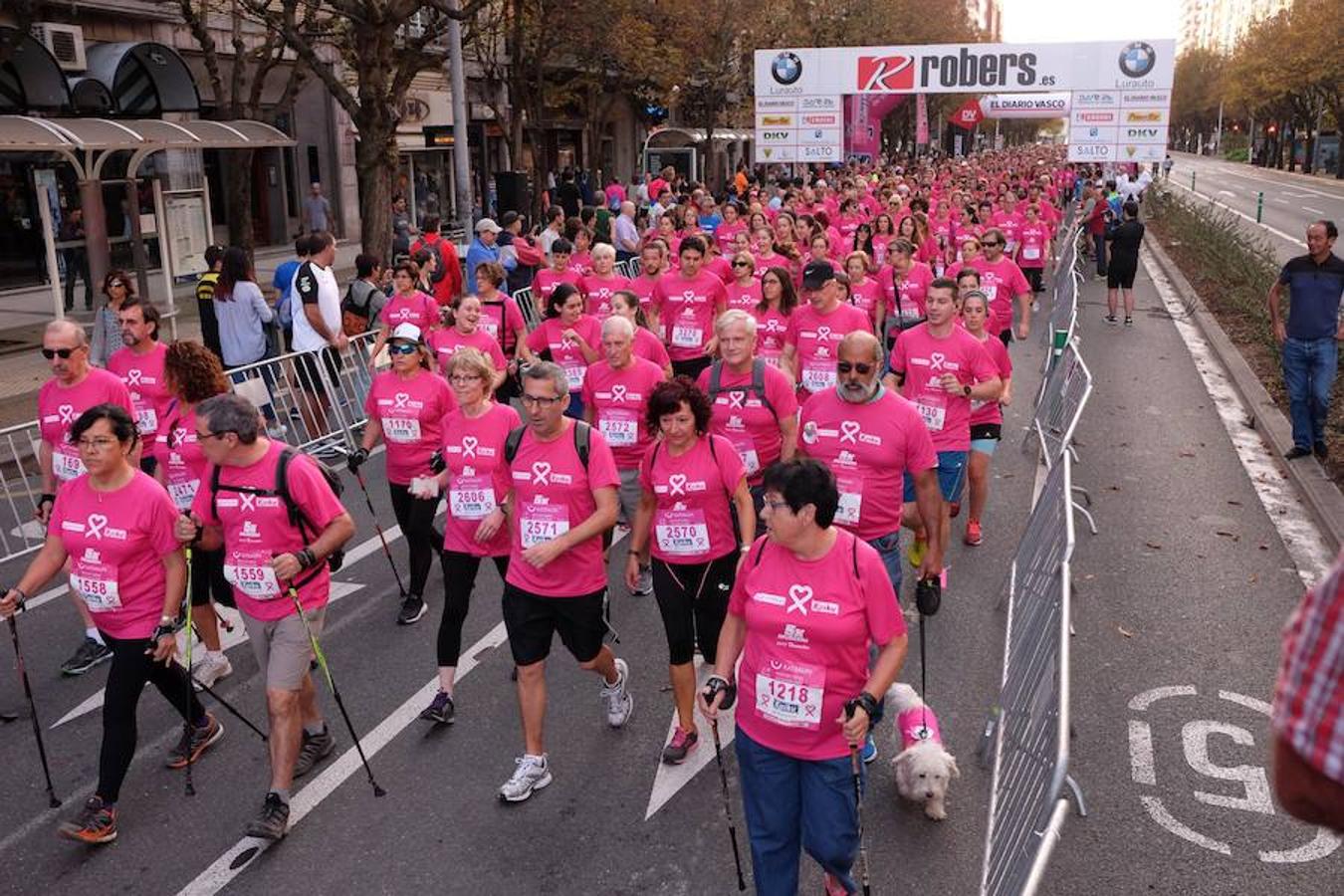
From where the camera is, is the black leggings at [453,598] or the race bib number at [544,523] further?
the black leggings at [453,598]

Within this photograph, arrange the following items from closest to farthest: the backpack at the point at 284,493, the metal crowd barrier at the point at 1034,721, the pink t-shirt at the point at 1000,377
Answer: the metal crowd barrier at the point at 1034,721, the backpack at the point at 284,493, the pink t-shirt at the point at 1000,377

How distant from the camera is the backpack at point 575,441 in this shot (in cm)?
520

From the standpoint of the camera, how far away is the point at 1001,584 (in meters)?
7.54

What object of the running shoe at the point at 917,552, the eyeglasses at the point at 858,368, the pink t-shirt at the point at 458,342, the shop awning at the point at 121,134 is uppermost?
the shop awning at the point at 121,134

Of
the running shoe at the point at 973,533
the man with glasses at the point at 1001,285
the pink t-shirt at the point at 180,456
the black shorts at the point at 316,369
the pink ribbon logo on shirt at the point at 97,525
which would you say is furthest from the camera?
the man with glasses at the point at 1001,285

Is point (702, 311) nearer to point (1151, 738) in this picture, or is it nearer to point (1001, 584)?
point (1001, 584)

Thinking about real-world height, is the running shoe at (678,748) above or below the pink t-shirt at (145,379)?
below

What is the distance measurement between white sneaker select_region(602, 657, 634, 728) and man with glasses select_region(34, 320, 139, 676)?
278 centimetres

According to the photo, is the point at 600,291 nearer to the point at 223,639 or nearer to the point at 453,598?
the point at 223,639

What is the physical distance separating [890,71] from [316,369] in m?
18.6

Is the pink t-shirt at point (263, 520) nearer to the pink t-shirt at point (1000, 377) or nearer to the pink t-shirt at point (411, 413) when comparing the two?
the pink t-shirt at point (411, 413)

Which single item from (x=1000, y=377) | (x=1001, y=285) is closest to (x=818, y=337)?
(x=1000, y=377)

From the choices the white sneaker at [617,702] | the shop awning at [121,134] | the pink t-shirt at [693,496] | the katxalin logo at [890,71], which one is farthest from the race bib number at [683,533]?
the katxalin logo at [890,71]

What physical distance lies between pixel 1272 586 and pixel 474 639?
506cm
